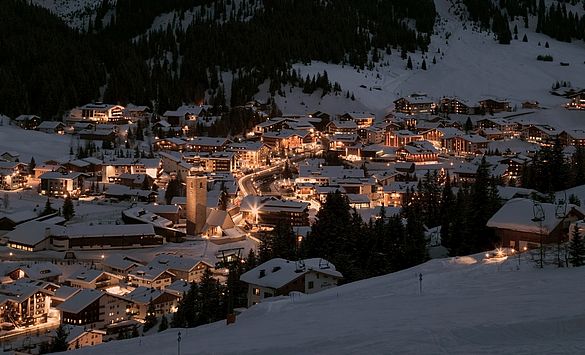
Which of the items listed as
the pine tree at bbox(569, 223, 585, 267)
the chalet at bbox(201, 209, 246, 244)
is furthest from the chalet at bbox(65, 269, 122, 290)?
the pine tree at bbox(569, 223, 585, 267)

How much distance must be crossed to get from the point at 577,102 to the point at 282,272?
2184 inches

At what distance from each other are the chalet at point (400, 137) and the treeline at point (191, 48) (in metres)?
11.4

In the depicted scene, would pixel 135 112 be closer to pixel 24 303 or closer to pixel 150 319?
pixel 24 303

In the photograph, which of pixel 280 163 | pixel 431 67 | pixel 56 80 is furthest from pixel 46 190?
pixel 431 67

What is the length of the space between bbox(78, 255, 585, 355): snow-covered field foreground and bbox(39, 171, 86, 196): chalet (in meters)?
30.4

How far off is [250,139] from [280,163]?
6363mm

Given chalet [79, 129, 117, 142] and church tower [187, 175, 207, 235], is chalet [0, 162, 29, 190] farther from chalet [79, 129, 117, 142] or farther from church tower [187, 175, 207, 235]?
church tower [187, 175, 207, 235]

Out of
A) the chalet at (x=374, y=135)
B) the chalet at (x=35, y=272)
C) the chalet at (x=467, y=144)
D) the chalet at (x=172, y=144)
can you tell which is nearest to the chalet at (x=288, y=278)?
the chalet at (x=35, y=272)

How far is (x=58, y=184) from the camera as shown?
43.4m

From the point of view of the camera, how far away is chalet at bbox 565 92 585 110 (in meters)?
68.1

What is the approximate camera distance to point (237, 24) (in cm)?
8269

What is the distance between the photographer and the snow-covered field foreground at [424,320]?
8.60 m

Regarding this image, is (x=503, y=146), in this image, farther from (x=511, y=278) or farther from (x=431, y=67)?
(x=511, y=278)

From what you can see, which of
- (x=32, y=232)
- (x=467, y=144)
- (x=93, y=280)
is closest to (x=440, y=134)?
(x=467, y=144)
